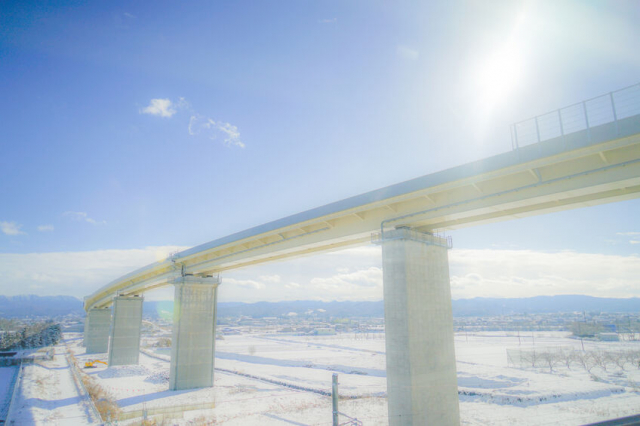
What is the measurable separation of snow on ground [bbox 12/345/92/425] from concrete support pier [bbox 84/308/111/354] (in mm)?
25055

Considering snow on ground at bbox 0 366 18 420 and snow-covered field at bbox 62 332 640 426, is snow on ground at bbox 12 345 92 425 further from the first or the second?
snow-covered field at bbox 62 332 640 426

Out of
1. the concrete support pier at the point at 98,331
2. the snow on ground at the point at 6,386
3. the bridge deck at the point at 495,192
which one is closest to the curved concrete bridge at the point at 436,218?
the bridge deck at the point at 495,192

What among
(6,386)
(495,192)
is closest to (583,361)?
(495,192)

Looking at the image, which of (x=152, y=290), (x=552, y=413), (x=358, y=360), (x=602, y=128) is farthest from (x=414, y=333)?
(x=152, y=290)

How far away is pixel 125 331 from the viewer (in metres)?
49.8

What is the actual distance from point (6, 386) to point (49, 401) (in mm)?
12797

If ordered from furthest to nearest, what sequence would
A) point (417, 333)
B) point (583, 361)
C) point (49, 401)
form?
point (583, 361) → point (49, 401) → point (417, 333)

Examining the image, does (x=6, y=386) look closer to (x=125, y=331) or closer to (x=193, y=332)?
(x=125, y=331)

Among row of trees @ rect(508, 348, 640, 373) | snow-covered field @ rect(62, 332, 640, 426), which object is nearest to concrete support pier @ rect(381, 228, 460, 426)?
snow-covered field @ rect(62, 332, 640, 426)

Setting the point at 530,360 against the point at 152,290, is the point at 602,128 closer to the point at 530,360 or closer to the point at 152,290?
the point at 530,360

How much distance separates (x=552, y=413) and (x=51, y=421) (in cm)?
3089

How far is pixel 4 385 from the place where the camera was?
35812mm

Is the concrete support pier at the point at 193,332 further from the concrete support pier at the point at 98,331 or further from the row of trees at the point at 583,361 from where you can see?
the concrete support pier at the point at 98,331

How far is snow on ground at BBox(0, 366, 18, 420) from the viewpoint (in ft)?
84.5
